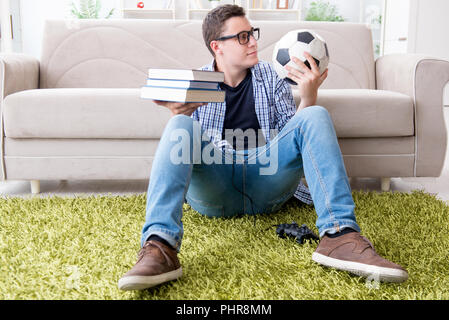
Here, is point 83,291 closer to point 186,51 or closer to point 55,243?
point 55,243

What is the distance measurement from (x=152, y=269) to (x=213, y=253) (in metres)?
0.29

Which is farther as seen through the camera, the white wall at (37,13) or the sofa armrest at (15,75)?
the white wall at (37,13)

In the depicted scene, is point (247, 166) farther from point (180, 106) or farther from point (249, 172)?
point (180, 106)

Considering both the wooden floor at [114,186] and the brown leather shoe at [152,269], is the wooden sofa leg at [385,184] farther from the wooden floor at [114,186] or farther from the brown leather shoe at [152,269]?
the brown leather shoe at [152,269]

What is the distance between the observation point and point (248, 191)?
131 centimetres

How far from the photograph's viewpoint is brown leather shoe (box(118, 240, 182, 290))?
91cm

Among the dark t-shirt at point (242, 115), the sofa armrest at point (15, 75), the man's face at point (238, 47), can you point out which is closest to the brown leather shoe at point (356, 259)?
the dark t-shirt at point (242, 115)

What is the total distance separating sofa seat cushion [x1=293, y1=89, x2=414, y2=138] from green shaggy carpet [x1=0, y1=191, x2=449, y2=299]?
354 millimetres

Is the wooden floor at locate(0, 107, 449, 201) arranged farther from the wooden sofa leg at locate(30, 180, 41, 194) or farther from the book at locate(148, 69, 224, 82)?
the book at locate(148, 69, 224, 82)

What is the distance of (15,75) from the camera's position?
6.55ft

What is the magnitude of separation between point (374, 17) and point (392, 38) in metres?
0.79

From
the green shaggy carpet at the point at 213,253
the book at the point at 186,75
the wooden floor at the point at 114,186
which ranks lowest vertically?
the wooden floor at the point at 114,186

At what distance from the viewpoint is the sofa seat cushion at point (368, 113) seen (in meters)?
1.89

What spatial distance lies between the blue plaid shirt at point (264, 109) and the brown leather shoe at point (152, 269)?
19.7 inches
